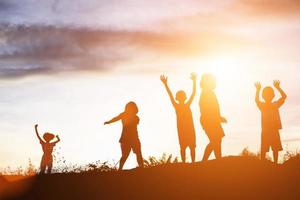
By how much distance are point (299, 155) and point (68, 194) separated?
7.30 meters

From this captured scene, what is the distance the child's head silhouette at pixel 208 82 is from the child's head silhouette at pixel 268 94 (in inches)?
71.8

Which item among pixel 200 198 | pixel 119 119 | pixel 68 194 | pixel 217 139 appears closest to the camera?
pixel 200 198

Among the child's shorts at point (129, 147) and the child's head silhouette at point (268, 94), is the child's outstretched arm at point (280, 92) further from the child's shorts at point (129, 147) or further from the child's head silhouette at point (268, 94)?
the child's shorts at point (129, 147)

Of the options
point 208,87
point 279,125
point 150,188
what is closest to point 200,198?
point 150,188

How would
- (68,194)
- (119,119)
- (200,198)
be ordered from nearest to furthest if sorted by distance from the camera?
(200,198)
(68,194)
(119,119)

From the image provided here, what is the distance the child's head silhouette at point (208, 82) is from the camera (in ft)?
52.2

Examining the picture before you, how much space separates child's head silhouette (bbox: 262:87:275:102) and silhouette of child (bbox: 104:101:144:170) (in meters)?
3.70

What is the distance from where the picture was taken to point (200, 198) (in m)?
13.3

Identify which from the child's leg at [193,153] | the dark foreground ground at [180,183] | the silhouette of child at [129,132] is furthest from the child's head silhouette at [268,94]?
the silhouette of child at [129,132]

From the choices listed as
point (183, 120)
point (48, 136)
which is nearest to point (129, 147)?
point (183, 120)

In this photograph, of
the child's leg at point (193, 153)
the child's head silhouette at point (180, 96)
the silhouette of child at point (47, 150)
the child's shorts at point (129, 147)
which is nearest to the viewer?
the child's head silhouette at point (180, 96)

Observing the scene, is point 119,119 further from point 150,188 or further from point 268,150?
point 268,150

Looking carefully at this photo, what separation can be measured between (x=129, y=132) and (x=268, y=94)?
4130mm

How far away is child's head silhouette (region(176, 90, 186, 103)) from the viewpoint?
1611 centimetres
